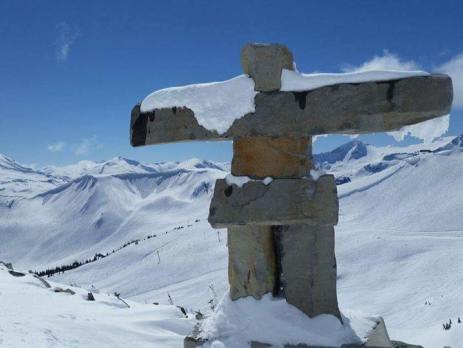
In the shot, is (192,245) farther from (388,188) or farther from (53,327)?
(53,327)

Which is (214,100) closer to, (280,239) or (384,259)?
(280,239)

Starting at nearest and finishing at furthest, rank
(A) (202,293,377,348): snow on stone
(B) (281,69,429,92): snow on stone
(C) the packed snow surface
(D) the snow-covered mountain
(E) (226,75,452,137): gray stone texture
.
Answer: (E) (226,75,452,137): gray stone texture < (B) (281,69,429,92): snow on stone < (A) (202,293,377,348): snow on stone < (C) the packed snow surface < (D) the snow-covered mountain

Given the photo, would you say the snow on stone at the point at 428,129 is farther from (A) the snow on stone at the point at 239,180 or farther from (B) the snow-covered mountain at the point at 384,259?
(B) the snow-covered mountain at the point at 384,259

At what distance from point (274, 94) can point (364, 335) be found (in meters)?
3.18

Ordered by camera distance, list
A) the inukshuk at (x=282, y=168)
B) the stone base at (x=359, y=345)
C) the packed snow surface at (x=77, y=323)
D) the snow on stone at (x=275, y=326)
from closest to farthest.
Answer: the inukshuk at (x=282, y=168) < the stone base at (x=359, y=345) < the snow on stone at (x=275, y=326) < the packed snow surface at (x=77, y=323)

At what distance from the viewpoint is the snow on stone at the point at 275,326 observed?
19.8 ft

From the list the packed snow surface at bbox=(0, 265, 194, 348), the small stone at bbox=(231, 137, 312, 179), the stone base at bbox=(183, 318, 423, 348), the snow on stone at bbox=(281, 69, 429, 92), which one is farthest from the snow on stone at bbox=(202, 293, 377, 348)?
the packed snow surface at bbox=(0, 265, 194, 348)

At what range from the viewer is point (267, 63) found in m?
6.02

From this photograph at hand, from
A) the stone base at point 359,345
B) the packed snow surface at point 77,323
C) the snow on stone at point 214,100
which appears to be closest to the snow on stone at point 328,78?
the snow on stone at point 214,100

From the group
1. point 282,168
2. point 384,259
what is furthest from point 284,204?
point 384,259

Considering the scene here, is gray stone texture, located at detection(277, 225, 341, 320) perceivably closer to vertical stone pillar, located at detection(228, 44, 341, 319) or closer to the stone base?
vertical stone pillar, located at detection(228, 44, 341, 319)

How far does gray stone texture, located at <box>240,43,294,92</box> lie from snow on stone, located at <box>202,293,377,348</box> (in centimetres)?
274

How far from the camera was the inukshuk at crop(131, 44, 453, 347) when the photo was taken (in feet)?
18.4

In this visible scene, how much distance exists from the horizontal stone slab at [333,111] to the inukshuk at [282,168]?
11 millimetres
